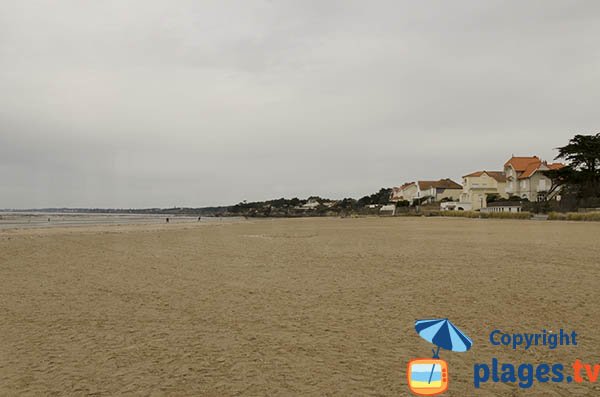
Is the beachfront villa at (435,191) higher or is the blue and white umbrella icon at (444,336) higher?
the beachfront villa at (435,191)

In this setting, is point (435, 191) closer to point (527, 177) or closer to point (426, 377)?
point (527, 177)

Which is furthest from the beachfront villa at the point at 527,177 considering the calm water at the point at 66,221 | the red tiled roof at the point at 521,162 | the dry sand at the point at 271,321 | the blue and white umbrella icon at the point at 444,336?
the blue and white umbrella icon at the point at 444,336

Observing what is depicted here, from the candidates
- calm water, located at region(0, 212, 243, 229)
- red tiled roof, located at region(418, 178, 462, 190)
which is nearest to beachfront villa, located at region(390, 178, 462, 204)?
red tiled roof, located at region(418, 178, 462, 190)

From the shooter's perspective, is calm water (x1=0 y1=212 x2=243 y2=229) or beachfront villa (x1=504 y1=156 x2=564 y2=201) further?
beachfront villa (x1=504 y1=156 x2=564 y2=201)

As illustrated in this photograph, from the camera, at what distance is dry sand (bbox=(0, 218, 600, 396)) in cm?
427

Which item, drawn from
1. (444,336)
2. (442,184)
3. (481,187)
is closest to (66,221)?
(444,336)

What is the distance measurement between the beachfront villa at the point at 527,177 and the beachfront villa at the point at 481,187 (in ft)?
6.05

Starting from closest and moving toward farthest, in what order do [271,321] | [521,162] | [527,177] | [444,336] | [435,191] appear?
[444,336]
[271,321]
[527,177]
[521,162]
[435,191]

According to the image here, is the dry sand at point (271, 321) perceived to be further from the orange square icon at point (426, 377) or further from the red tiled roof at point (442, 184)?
the red tiled roof at point (442, 184)

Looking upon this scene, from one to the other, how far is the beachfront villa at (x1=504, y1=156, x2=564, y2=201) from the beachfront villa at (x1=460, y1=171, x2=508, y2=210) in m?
1.84

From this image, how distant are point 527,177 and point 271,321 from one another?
6748 cm

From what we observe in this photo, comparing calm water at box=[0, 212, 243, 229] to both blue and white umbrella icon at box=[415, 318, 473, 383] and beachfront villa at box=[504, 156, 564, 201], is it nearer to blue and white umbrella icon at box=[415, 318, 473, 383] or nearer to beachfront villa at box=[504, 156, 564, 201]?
blue and white umbrella icon at box=[415, 318, 473, 383]

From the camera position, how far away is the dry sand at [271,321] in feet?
14.0

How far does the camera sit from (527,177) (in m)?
63.7
